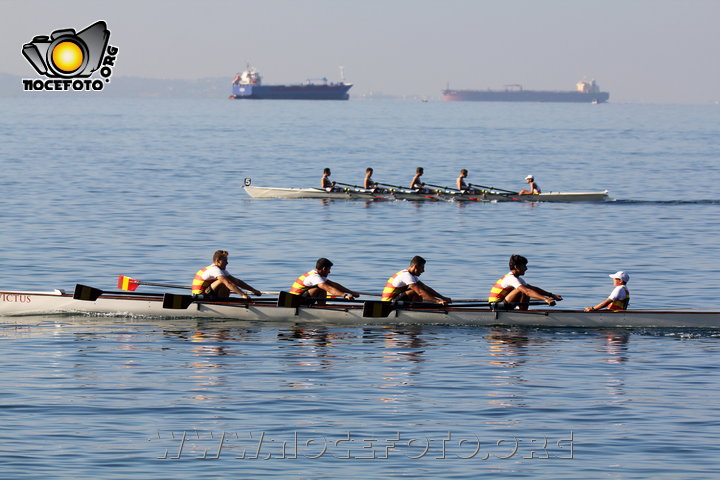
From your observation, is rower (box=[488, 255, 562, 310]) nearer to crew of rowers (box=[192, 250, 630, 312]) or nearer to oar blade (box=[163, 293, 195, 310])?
crew of rowers (box=[192, 250, 630, 312])

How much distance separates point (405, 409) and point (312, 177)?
59.8 m

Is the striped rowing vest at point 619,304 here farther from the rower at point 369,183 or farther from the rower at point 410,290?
the rower at point 369,183

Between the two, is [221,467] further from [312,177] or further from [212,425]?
[312,177]

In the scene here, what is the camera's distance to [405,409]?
18.9 metres

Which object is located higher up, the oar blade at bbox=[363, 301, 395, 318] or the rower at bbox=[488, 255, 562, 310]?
the rower at bbox=[488, 255, 562, 310]

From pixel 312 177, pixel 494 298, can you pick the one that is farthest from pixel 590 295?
pixel 312 177

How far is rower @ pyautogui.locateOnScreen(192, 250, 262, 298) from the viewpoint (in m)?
25.1

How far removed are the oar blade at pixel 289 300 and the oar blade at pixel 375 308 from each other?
4.71 ft

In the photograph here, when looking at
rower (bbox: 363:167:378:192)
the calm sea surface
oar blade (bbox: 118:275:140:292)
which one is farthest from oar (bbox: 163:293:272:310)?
rower (bbox: 363:167:378:192)

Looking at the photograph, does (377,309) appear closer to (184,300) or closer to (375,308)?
(375,308)

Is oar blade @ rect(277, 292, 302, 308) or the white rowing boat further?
the white rowing boat

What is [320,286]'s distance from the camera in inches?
1000

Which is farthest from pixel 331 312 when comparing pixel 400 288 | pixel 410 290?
pixel 410 290

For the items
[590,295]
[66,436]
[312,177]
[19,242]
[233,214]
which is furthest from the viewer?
[312,177]
